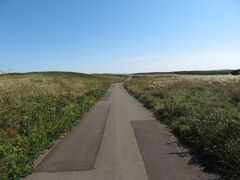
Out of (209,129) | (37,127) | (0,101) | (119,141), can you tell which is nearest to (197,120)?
(209,129)

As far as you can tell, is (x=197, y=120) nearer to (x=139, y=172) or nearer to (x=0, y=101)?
(x=139, y=172)

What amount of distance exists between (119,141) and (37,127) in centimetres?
326

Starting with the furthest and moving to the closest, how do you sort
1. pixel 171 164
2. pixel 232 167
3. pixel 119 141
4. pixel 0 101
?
pixel 0 101
pixel 119 141
pixel 171 164
pixel 232 167

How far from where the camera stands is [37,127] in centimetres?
1138

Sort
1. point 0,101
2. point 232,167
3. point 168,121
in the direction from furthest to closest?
point 0,101 < point 168,121 < point 232,167

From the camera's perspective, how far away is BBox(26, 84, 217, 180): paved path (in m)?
6.83

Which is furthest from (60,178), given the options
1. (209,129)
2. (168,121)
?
(168,121)

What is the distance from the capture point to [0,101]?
1641 centimetres

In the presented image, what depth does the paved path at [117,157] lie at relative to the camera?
6832mm

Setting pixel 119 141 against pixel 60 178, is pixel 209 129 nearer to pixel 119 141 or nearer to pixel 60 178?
pixel 119 141

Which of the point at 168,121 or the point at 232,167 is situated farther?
the point at 168,121

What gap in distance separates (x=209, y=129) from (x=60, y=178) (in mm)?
4805

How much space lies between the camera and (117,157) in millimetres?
8227

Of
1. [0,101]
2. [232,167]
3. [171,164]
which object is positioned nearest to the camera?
[232,167]
